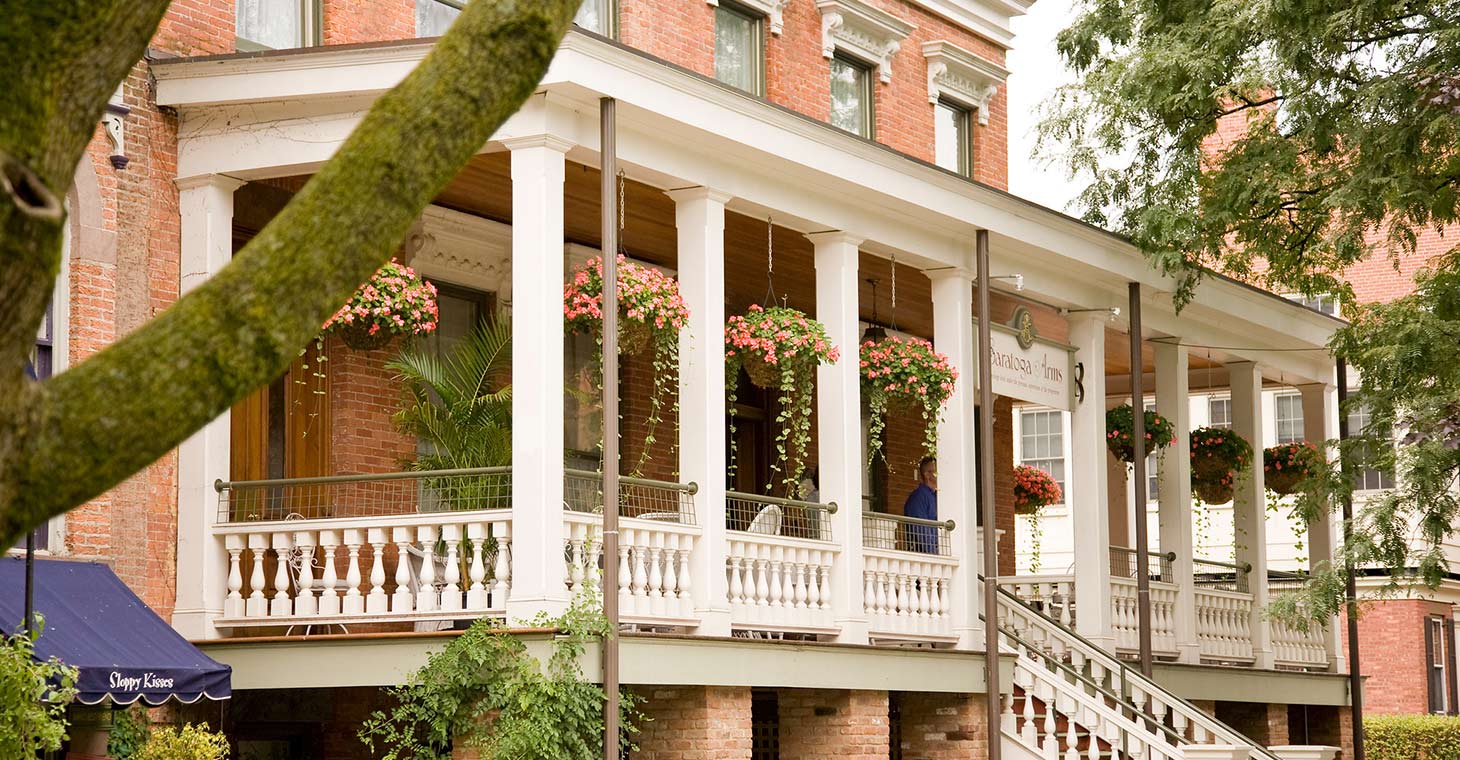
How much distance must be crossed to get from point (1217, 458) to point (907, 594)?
6.30 metres

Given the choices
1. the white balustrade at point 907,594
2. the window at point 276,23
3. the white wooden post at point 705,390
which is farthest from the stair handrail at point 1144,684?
the window at point 276,23

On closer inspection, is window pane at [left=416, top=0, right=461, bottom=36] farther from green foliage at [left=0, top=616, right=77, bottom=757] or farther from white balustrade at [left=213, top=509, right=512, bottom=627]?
green foliage at [left=0, top=616, right=77, bottom=757]

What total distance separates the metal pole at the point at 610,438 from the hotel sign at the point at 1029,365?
15.8 feet

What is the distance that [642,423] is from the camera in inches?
727

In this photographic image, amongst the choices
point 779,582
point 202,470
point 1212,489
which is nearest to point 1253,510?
point 1212,489

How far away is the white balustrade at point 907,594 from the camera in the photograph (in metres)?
15.0

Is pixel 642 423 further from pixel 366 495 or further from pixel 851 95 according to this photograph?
pixel 851 95

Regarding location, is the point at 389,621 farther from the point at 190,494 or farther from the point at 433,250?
the point at 433,250

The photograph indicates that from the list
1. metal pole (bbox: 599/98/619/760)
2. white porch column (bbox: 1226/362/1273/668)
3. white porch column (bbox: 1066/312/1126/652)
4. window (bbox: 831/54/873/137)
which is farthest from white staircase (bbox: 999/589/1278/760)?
window (bbox: 831/54/873/137)

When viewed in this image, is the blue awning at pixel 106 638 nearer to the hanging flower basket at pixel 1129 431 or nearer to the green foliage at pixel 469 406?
the green foliage at pixel 469 406

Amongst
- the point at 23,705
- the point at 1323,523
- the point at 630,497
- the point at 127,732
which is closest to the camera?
the point at 23,705

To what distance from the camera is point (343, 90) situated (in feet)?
41.0

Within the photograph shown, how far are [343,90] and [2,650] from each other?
440cm

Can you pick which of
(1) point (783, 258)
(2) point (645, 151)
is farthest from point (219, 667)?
(1) point (783, 258)
